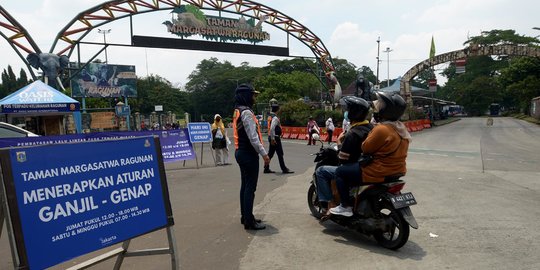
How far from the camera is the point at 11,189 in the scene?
2.44 m

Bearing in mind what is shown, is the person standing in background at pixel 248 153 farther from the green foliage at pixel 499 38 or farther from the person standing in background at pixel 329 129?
the green foliage at pixel 499 38

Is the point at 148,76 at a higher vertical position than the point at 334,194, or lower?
higher

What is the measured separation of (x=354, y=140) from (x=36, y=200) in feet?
10.8

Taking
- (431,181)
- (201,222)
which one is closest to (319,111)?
(431,181)

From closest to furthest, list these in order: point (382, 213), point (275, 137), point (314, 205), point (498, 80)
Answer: point (382, 213) < point (314, 205) < point (275, 137) < point (498, 80)

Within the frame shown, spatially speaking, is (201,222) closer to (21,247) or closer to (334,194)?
(334,194)

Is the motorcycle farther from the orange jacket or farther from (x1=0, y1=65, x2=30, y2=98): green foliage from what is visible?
(x1=0, y1=65, x2=30, y2=98): green foliage

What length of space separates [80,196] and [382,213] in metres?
3.21

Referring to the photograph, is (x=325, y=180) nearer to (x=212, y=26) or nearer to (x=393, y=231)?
(x=393, y=231)

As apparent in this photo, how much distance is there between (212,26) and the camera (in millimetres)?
26891

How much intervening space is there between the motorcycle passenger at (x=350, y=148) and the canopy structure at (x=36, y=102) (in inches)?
353

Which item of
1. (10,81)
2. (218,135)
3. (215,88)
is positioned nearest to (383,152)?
(218,135)

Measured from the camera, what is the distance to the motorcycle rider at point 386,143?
14.0 feet

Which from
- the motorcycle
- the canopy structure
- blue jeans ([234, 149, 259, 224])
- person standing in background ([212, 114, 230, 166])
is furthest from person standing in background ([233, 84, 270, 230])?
the canopy structure
